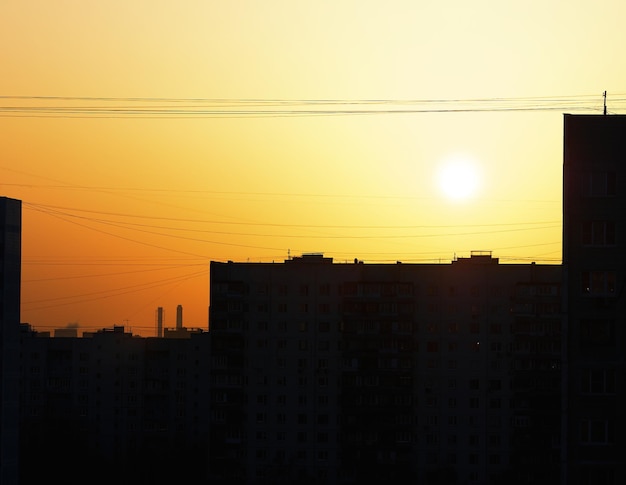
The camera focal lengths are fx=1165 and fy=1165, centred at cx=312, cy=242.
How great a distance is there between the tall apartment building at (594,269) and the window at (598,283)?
0.05 metres

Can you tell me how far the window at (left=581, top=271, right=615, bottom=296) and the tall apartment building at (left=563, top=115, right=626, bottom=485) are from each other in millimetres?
46

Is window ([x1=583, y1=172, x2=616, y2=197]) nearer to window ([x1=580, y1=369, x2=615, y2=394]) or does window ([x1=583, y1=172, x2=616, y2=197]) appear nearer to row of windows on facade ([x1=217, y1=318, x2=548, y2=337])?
window ([x1=580, y1=369, x2=615, y2=394])

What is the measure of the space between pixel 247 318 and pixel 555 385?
35.7m

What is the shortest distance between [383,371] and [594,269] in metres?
80.2

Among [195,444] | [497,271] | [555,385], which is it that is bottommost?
[195,444]

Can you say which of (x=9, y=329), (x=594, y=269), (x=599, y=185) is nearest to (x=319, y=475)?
(x=9, y=329)

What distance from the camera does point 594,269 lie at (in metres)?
53.6

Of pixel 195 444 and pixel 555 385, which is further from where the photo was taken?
pixel 195 444

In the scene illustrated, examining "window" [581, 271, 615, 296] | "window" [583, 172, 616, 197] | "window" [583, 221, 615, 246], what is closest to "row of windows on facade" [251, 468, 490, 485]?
"window" [581, 271, 615, 296]

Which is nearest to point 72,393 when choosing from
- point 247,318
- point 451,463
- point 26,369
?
point 26,369

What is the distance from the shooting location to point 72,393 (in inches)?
7377

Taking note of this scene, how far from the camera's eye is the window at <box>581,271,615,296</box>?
53.5m

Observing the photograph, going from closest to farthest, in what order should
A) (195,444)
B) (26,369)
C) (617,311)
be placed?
(617,311) < (195,444) < (26,369)

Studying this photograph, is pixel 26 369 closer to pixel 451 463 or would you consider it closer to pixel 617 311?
pixel 451 463
